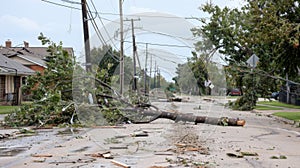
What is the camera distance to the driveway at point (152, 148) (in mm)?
9164

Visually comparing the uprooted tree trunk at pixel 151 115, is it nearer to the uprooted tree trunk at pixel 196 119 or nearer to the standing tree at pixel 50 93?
the uprooted tree trunk at pixel 196 119

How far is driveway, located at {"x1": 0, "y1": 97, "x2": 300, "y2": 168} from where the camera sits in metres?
9.16

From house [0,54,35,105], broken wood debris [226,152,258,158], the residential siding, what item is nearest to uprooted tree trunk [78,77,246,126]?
broken wood debris [226,152,258,158]

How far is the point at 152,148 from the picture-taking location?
36.7ft

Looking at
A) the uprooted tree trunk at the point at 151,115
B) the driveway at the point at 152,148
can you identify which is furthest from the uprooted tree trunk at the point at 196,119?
the driveway at the point at 152,148

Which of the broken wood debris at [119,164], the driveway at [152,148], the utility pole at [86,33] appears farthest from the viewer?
the utility pole at [86,33]

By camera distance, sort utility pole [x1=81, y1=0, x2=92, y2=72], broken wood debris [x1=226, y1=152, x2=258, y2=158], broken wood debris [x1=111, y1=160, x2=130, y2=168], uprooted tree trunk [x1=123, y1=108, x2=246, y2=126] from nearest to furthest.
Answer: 1. broken wood debris [x1=111, y1=160, x2=130, y2=168]
2. broken wood debris [x1=226, y1=152, x2=258, y2=158]
3. uprooted tree trunk [x1=123, y1=108, x2=246, y2=126]
4. utility pole [x1=81, y1=0, x2=92, y2=72]

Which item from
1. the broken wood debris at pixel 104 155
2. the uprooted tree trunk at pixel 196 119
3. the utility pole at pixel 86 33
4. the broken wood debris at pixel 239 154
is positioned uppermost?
the utility pole at pixel 86 33

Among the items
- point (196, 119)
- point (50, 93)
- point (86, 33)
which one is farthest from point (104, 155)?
point (86, 33)

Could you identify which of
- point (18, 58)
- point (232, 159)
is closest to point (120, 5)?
point (18, 58)

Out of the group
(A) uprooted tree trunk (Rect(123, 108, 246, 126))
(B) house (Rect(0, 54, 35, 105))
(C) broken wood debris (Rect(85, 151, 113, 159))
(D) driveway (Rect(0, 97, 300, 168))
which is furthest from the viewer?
(B) house (Rect(0, 54, 35, 105))

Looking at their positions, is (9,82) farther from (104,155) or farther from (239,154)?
(239,154)

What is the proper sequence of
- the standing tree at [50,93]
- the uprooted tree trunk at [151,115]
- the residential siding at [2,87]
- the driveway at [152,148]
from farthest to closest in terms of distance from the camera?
the residential siding at [2,87], the uprooted tree trunk at [151,115], the standing tree at [50,93], the driveway at [152,148]

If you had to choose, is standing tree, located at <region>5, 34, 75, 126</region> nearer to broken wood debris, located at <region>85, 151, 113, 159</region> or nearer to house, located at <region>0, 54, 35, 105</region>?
broken wood debris, located at <region>85, 151, 113, 159</region>
